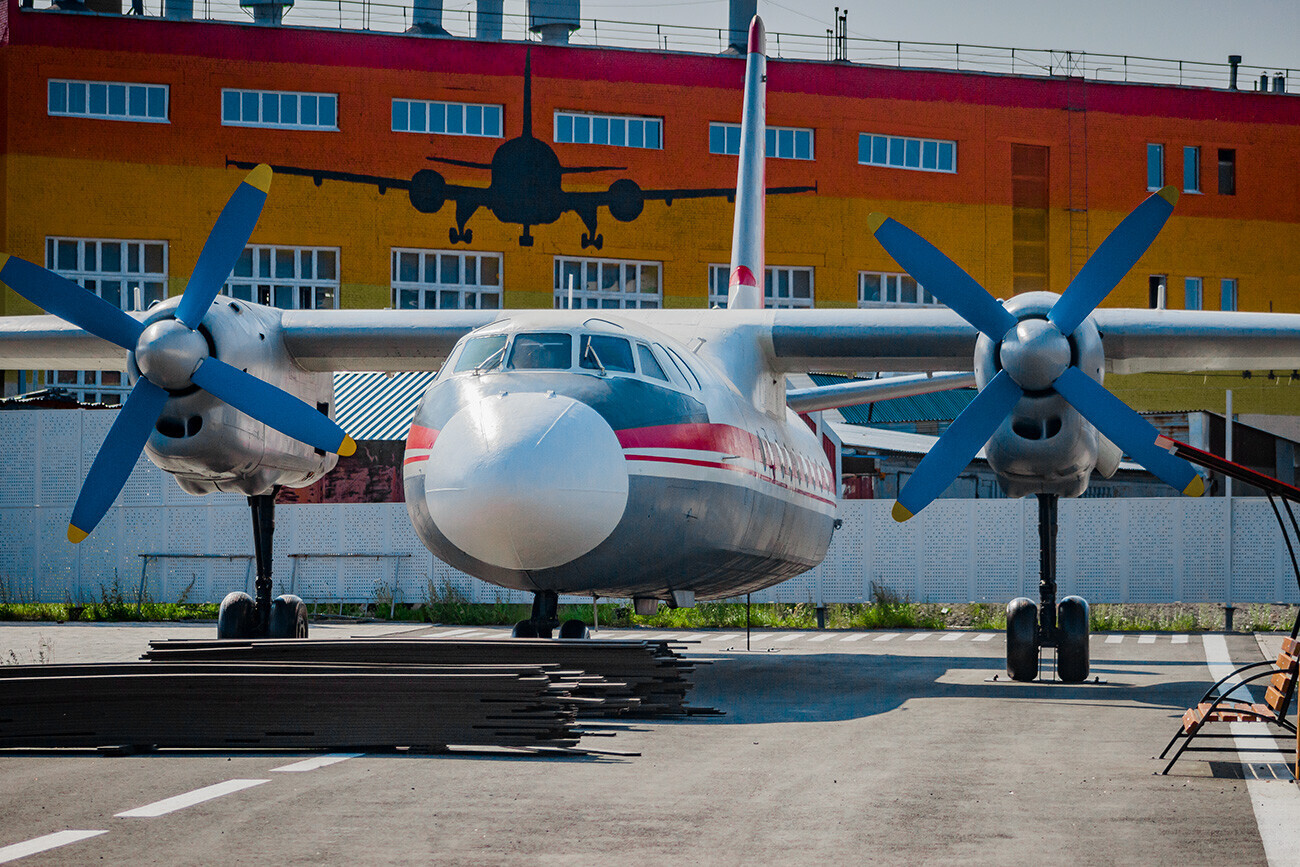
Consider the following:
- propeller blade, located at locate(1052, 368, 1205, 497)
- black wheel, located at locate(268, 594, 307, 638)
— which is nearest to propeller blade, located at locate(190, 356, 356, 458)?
black wheel, located at locate(268, 594, 307, 638)

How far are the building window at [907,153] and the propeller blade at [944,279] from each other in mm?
33783

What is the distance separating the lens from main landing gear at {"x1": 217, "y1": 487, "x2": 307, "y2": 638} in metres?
17.6

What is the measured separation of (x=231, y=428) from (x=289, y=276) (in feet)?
96.9

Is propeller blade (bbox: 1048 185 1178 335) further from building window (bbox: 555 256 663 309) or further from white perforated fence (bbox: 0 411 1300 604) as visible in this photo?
building window (bbox: 555 256 663 309)

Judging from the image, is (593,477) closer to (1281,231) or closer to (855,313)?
(855,313)

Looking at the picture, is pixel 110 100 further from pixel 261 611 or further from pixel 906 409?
pixel 261 611

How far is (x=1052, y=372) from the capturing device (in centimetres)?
1389

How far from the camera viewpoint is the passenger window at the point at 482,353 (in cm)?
1279

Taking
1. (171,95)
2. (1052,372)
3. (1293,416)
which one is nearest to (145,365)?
(1052,372)

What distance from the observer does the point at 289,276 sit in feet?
146

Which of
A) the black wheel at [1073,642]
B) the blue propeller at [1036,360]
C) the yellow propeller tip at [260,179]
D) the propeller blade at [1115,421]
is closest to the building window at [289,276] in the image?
the yellow propeller tip at [260,179]

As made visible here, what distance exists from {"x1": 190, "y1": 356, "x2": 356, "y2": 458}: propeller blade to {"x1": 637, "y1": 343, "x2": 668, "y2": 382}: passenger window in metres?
3.77

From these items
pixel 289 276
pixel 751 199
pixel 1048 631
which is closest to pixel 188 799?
pixel 1048 631

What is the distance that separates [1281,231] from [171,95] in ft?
124
